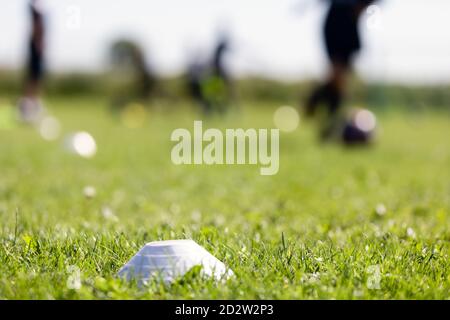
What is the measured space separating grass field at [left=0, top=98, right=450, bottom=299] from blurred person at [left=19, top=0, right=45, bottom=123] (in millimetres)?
3774

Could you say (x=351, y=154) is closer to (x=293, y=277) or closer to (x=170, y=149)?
(x=170, y=149)

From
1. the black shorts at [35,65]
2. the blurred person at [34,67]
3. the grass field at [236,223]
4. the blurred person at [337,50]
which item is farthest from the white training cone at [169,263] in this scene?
the black shorts at [35,65]

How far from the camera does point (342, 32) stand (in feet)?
35.5

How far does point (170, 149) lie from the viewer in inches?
452

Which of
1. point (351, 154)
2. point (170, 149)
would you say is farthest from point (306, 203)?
point (170, 149)

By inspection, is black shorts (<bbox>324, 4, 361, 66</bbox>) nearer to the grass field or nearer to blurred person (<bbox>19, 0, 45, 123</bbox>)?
the grass field

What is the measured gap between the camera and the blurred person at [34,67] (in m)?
13.8

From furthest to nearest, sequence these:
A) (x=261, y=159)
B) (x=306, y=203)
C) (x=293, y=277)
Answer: (x=261, y=159), (x=306, y=203), (x=293, y=277)

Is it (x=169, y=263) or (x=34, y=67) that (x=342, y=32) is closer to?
(x=34, y=67)

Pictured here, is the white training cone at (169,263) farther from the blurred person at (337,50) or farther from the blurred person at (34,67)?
the blurred person at (34,67)

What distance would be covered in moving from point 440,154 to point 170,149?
397 cm

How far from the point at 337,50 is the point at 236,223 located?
6.57m

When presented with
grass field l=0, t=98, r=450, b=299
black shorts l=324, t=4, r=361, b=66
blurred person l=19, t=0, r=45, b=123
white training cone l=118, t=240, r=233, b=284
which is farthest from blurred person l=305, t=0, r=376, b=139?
white training cone l=118, t=240, r=233, b=284

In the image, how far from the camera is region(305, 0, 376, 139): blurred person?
1069 cm
